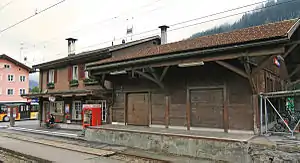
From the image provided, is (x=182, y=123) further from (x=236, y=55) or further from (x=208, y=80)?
(x=236, y=55)

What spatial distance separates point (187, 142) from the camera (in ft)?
29.6

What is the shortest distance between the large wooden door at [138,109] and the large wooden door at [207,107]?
285 centimetres

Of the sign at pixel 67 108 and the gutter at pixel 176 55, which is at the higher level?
the gutter at pixel 176 55

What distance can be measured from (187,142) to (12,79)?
4182cm

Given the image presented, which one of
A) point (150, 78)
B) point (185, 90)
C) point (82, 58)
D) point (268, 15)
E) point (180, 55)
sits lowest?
point (185, 90)

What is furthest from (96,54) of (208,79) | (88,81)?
(208,79)

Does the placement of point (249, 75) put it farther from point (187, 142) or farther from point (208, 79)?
point (187, 142)

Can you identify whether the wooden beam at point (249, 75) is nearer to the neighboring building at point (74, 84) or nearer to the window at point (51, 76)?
the neighboring building at point (74, 84)

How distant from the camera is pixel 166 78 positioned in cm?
1205

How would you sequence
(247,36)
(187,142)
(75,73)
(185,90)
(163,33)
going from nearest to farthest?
1. (187,142)
2. (247,36)
3. (185,90)
4. (75,73)
5. (163,33)

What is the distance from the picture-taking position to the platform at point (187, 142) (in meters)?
7.92

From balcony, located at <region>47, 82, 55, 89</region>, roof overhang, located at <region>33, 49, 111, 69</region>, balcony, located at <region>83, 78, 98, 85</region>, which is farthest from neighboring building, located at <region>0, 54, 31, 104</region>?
balcony, located at <region>83, 78, 98, 85</region>

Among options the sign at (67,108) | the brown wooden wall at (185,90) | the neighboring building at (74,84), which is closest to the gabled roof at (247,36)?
the brown wooden wall at (185,90)

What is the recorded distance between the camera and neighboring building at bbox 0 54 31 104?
41.2m
